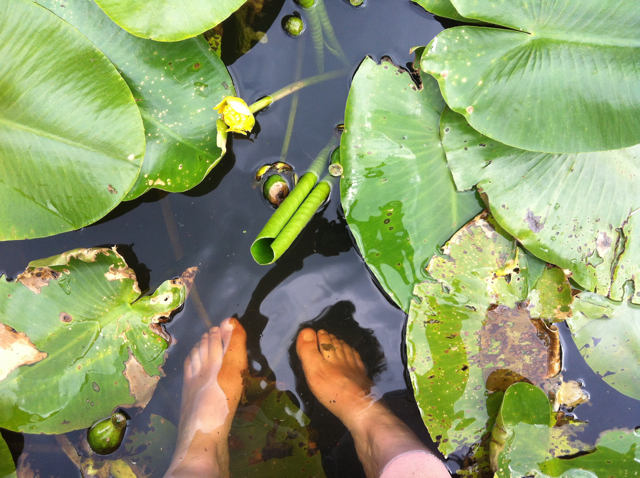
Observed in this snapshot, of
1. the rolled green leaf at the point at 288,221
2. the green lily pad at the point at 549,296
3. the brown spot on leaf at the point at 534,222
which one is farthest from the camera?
the green lily pad at the point at 549,296

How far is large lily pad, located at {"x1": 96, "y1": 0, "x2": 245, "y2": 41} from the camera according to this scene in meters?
0.99

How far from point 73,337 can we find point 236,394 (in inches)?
27.1

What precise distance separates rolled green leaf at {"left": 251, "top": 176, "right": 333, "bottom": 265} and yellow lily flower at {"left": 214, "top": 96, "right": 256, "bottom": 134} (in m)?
0.27

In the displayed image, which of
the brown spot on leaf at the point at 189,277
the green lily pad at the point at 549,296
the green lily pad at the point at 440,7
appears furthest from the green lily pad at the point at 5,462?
the green lily pad at the point at 440,7

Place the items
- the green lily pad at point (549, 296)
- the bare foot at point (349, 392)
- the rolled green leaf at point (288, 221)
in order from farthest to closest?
the bare foot at point (349, 392)
the green lily pad at point (549, 296)
the rolled green leaf at point (288, 221)

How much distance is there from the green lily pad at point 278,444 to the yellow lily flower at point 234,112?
1.06 m

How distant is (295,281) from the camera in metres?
1.54

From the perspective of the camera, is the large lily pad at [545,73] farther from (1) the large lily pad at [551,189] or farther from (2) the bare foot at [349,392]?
(2) the bare foot at [349,392]

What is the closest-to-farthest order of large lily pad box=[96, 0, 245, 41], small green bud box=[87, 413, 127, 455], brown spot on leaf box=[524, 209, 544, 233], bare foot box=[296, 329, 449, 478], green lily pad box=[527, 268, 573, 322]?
1. large lily pad box=[96, 0, 245, 41]
2. brown spot on leaf box=[524, 209, 544, 233]
3. green lily pad box=[527, 268, 573, 322]
4. small green bud box=[87, 413, 127, 455]
5. bare foot box=[296, 329, 449, 478]

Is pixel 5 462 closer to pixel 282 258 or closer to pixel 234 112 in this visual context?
pixel 282 258

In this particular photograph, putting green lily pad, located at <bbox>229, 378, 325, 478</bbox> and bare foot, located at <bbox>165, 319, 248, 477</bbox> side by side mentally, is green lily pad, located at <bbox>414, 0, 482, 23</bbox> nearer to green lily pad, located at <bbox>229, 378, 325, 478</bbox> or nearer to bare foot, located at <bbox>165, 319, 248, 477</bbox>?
bare foot, located at <bbox>165, 319, 248, 477</bbox>

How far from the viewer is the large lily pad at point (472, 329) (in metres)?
1.28

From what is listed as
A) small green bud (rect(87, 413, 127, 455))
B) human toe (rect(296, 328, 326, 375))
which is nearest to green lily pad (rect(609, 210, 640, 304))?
human toe (rect(296, 328, 326, 375))

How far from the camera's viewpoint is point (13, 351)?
4.02 feet
